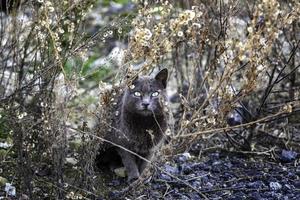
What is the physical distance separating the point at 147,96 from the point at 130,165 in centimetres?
60

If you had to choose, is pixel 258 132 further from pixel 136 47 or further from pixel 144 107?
pixel 136 47

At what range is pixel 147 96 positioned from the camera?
561 centimetres

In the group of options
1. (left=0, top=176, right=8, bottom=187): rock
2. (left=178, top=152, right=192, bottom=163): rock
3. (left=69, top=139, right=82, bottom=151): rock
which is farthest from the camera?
(left=69, top=139, right=82, bottom=151): rock

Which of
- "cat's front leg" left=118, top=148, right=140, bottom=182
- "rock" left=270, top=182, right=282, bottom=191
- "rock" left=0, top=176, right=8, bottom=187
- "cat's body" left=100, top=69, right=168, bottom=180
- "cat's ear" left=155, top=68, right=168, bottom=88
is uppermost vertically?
"cat's ear" left=155, top=68, right=168, bottom=88

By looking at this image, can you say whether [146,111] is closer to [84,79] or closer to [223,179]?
[84,79]

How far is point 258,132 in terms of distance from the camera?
671 cm

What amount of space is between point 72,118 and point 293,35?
258 centimetres

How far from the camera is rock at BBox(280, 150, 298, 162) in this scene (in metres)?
6.22

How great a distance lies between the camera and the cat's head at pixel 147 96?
5547 millimetres

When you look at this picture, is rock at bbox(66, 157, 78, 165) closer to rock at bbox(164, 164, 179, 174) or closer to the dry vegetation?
the dry vegetation

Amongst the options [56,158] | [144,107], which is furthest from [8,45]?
[56,158]

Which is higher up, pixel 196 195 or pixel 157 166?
pixel 157 166

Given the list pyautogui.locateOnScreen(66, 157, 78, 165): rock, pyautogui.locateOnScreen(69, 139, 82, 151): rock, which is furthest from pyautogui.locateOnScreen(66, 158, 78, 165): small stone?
pyautogui.locateOnScreen(69, 139, 82, 151): rock

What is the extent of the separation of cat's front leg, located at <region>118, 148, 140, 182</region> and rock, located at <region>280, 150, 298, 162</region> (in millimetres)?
1410
